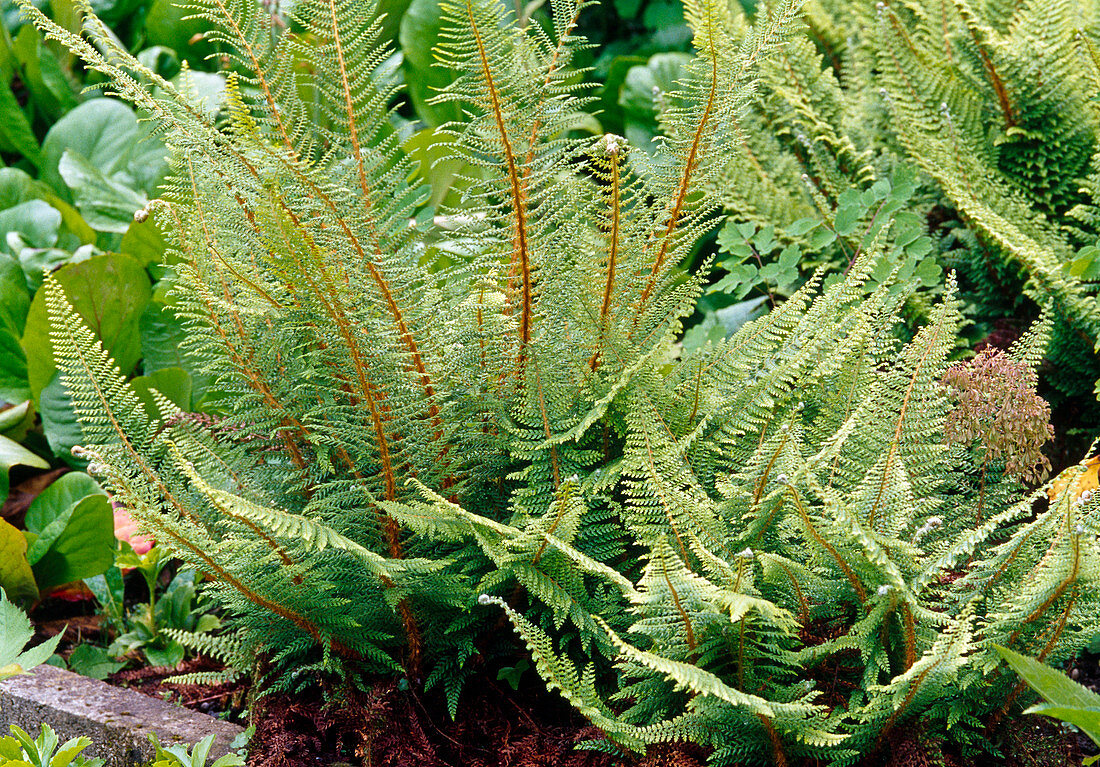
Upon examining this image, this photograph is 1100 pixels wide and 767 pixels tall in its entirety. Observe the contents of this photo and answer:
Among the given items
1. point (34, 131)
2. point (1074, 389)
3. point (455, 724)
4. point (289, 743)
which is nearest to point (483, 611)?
point (455, 724)

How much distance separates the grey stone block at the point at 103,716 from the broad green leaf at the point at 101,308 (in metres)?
0.89

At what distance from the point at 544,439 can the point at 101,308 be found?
5.26 feet

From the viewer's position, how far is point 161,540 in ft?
4.92

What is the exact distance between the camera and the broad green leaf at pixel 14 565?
83.8 inches

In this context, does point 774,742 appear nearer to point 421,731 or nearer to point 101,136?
point 421,731

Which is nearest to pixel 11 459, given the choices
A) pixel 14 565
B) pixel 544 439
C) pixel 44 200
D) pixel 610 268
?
pixel 14 565

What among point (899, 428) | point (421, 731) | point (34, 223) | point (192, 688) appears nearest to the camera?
point (899, 428)

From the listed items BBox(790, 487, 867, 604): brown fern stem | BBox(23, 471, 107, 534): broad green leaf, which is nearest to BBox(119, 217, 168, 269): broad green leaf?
BBox(23, 471, 107, 534): broad green leaf

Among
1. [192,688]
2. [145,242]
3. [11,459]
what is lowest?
[192,688]

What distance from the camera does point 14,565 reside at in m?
2.16

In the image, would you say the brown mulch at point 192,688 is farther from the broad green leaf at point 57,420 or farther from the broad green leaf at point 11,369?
the broad green leaf at point 11,369

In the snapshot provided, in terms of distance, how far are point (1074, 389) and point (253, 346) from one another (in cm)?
189

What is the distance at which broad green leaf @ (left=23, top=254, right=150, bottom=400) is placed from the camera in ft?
8.18

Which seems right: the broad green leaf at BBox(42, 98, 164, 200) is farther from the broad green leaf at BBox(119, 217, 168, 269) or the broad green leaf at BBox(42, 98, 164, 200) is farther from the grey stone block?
the grey stone block
